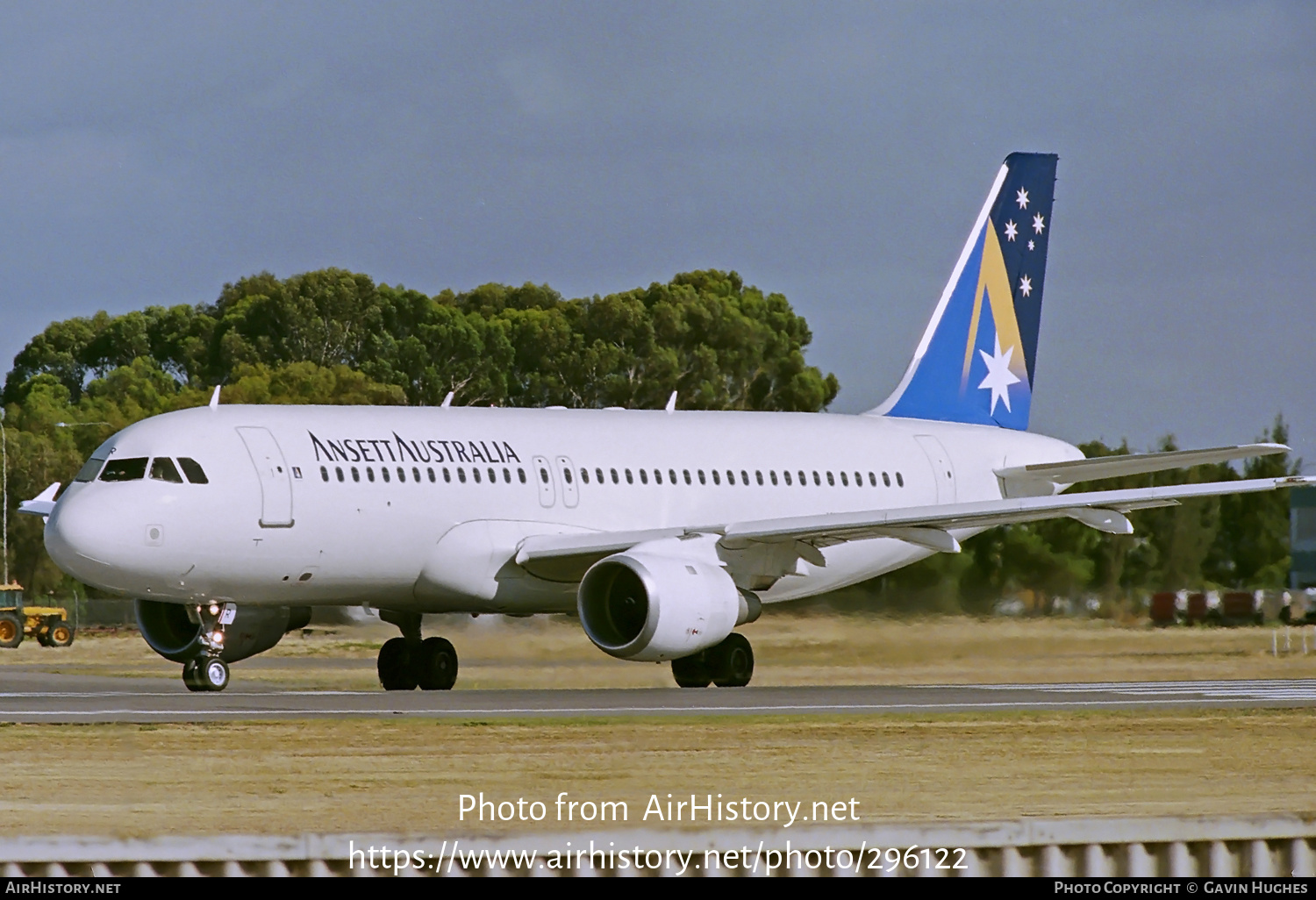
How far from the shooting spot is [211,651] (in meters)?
26.5

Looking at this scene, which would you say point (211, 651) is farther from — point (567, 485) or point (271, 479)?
point (567, 485)

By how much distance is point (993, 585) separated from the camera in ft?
107

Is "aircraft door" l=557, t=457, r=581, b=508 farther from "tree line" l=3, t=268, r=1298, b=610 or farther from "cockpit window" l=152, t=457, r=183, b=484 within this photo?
"tree line" l=3, t=268, r=1298, b=610

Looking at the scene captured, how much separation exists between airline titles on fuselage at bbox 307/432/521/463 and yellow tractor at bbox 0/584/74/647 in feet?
82.5

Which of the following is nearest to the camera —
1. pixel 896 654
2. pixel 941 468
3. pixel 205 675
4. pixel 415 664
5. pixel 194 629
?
pixel 205 675

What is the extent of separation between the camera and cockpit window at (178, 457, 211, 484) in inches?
1001

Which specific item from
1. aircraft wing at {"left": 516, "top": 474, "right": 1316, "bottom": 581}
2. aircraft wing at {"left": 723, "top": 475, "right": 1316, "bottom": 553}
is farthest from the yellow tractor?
aircraft wing at {"left": 723, "top": 475, "right": 1316, "bottom": 553}

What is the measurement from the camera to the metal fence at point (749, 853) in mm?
8930

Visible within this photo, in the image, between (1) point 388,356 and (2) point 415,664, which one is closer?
(2) point 415,664

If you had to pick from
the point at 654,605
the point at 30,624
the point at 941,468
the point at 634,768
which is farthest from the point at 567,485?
the point at 30,624

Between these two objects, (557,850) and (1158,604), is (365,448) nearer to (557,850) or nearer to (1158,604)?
(1158,604)

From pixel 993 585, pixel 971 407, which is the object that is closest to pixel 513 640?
pixel 993 585

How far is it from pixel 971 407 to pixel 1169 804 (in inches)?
886

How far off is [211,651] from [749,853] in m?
18.4
